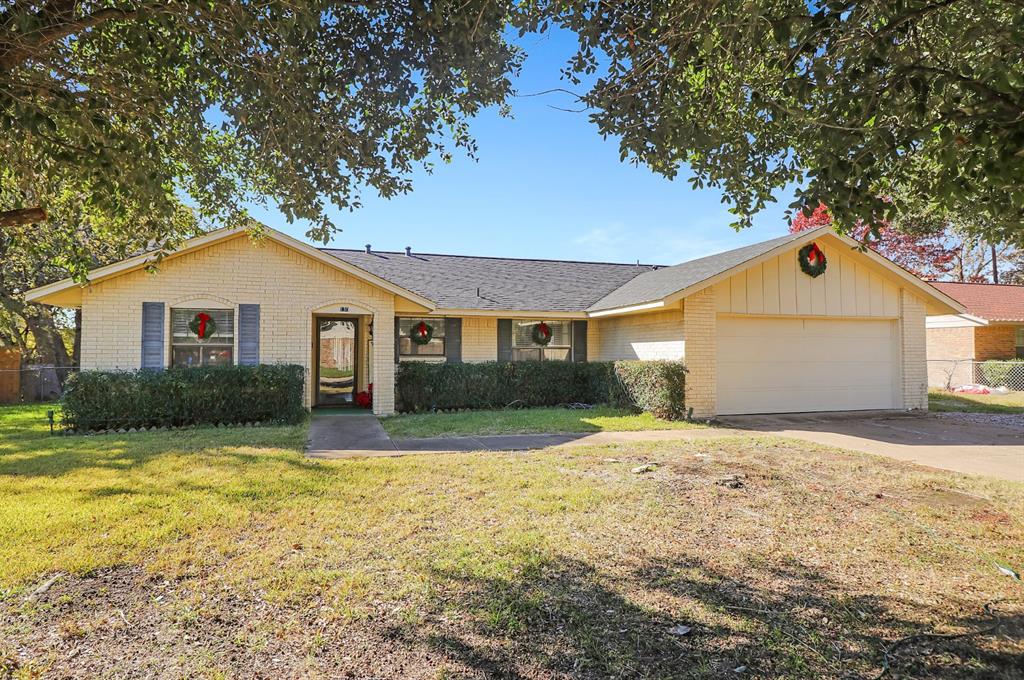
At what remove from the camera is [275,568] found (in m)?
3.77

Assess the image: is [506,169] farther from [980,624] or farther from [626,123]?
[980,624]

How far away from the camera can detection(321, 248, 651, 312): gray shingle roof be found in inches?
580

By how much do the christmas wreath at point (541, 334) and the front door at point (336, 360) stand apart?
4.84 meters

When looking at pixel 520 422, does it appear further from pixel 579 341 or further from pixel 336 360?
pixel 336 360

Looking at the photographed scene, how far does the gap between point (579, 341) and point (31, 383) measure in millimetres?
17630

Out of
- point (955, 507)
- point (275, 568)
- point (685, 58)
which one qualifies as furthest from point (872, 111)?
point (275, 568)

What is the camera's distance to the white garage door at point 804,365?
1230cm

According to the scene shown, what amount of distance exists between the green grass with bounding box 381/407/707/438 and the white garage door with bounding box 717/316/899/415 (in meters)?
2.33

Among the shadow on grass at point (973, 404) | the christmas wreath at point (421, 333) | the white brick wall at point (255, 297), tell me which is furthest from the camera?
the christmas wreath at point (421, 333)

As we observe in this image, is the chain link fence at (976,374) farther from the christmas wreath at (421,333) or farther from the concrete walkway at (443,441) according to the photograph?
the christmas wreath at (421,333)

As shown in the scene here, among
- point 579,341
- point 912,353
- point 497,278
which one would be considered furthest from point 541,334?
point 912,353

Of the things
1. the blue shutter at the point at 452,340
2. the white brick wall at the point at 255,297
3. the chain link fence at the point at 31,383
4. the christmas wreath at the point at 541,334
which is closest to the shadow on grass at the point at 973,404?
the christmas wreath at the point at 541,334

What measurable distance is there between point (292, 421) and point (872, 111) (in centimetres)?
1021

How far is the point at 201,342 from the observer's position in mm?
11383
